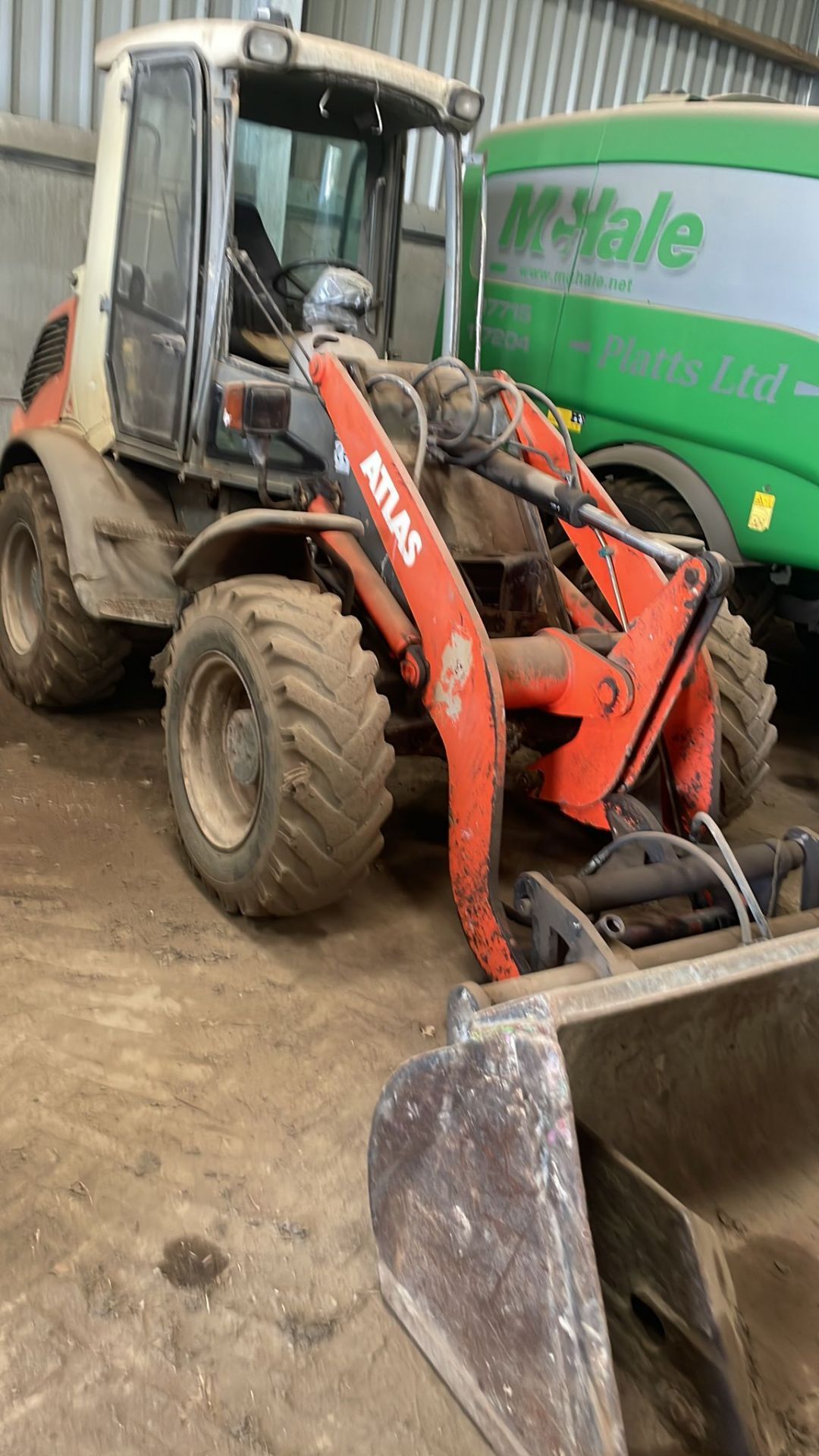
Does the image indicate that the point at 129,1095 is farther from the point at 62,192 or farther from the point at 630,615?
the point at 62,192

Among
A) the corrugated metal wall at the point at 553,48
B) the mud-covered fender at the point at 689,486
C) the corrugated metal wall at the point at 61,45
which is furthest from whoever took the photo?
the corrugated metal wall at the point at 553,48

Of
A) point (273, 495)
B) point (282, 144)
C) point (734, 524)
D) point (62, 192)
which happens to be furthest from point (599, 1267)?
point (62, 192)

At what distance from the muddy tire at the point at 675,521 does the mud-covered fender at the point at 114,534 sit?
7.14 ft

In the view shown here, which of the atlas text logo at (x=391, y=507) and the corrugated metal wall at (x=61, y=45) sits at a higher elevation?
the corrugated metal wall at (x=61, y=45)

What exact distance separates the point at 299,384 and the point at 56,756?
5.60 ft

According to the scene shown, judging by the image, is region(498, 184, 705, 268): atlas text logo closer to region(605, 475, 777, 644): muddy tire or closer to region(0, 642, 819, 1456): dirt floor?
region(605, 475, 777, 644): muddy tire

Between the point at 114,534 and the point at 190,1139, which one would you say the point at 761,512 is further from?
the point at 190,1139

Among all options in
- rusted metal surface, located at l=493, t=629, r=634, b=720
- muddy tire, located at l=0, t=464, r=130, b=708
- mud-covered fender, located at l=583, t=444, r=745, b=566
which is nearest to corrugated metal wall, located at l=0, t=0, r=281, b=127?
muddy tire, located at l=0, t=464, r=130, b=708

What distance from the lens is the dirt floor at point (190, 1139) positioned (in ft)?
5.80

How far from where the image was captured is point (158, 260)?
377cm

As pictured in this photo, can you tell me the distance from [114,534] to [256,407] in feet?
2.87

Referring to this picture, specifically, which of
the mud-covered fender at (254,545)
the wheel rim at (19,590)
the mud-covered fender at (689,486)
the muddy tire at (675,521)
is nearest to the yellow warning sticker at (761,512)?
the mud-covered fender at (689,486)

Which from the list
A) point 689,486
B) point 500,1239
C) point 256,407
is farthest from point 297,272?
point 500,1239

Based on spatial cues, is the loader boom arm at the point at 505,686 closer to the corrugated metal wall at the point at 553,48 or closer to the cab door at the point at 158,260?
the cab door at the point at 158,260
